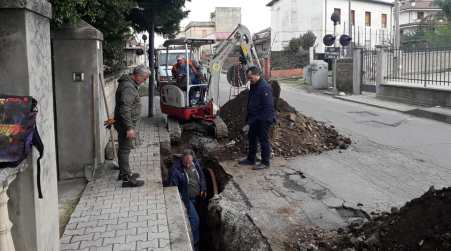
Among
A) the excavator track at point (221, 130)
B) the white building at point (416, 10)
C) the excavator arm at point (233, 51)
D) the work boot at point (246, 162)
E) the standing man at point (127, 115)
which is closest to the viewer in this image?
the standing man at point (127, 115)

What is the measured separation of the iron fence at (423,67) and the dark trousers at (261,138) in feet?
36.2

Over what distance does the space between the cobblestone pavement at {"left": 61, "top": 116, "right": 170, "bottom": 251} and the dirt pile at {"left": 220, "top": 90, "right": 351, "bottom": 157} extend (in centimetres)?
→ 334

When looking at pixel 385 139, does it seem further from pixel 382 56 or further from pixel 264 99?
pixel 382 56

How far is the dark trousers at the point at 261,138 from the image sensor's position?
9.62 metres

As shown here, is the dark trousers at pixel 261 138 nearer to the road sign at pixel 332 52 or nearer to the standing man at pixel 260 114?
the standing man at pixel 260 114

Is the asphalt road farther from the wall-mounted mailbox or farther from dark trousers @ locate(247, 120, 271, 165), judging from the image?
the wall-mounted mailbox

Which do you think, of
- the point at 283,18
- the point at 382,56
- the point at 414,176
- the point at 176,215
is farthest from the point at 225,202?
the point at 283,18

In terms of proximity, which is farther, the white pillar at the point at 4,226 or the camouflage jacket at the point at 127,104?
the camouflage jacket at the point at 127,104

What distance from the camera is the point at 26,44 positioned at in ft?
11.6

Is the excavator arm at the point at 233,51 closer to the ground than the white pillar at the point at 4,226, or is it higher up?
higher up

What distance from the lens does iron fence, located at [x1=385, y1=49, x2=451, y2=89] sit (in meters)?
18.9

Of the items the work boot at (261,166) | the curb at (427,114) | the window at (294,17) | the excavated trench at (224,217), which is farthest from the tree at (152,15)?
the window at (294,17)

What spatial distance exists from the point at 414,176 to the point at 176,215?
4791 millimetres

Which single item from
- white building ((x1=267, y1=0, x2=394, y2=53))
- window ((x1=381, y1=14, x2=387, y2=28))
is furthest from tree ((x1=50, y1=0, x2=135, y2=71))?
window ((x1=381, y1=14, x2=387, y2=28))
